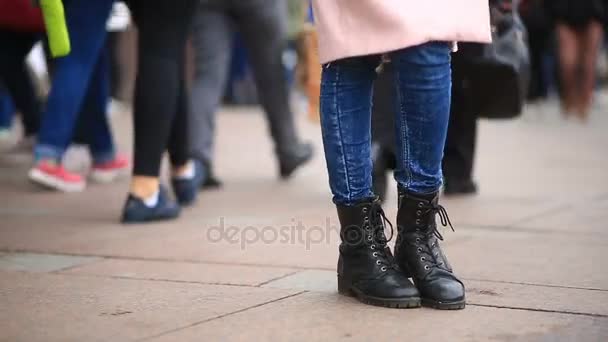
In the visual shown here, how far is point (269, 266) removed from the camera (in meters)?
3.71

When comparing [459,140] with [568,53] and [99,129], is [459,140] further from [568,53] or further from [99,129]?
[568,53]

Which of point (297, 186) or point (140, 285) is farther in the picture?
point (297, 186)

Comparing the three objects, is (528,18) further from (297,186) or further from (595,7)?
(297,186)

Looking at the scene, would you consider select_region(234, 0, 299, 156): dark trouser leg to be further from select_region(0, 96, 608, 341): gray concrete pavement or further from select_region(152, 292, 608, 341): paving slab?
select_region(152, 292, 608, 341): paving slab

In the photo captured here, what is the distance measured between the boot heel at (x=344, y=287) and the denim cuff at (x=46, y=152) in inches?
98.3

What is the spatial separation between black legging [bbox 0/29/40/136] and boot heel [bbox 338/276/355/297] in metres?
3.89

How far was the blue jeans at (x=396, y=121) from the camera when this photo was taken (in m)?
3.09

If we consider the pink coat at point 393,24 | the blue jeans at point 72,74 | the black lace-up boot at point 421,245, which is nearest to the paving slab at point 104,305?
the black lace-up boot at point 421,245

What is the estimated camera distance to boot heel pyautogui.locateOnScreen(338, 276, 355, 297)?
321 cm

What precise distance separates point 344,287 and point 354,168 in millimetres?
344

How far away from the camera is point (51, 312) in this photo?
2.98 m

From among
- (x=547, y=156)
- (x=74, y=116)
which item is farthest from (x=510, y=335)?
(x=547, y=156)

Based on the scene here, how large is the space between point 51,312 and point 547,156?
5.48 meters

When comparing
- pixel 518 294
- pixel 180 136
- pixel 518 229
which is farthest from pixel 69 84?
pixel 518 294
